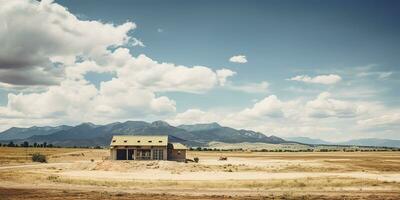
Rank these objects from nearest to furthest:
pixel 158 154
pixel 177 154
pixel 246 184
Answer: pixel 246 184
pixel 158 154
pixel 177 154

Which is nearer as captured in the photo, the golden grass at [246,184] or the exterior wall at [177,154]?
the golden grass at [246,184]

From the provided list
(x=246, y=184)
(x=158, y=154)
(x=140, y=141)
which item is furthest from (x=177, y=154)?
(x=246, y=184)

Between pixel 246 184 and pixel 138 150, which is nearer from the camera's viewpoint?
pixel 246 184

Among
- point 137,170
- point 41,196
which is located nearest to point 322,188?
point 41,196

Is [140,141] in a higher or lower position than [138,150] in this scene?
higher

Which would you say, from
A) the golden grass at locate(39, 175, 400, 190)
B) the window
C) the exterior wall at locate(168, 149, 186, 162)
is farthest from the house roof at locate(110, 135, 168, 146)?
the golden grass at locate(39, 175, 400, 190)

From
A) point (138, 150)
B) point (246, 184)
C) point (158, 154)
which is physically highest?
point (138, 150)

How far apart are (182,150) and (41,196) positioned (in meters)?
59.3

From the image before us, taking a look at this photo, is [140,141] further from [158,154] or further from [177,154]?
[177,154]

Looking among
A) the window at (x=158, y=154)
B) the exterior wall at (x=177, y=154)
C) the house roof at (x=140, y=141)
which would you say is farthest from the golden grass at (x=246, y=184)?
the exterior wall at (x=177, y=154)

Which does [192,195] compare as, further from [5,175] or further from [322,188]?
[5,175]

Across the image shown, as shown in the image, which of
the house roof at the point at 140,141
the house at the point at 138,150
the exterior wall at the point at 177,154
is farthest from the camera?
the exterior wall at the point at 177,154

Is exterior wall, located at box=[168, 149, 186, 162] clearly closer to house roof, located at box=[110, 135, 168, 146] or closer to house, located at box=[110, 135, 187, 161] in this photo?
house, located at box=[110, 135, 187, 161]

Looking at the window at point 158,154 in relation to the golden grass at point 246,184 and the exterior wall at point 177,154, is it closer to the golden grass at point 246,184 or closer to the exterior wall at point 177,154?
the exterior wall at point 177,154
